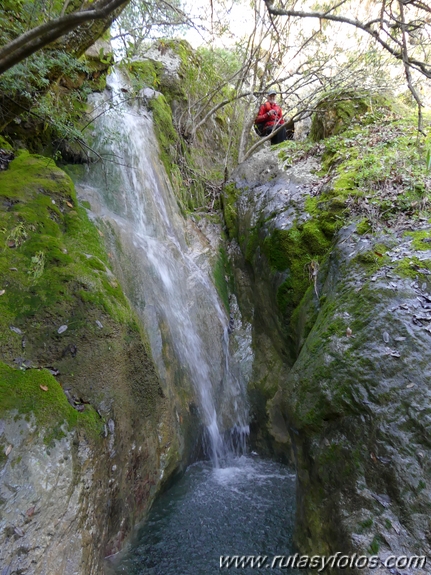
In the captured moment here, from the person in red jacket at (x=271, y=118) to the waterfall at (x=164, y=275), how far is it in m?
3.95

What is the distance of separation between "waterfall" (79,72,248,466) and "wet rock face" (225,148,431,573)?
1901 mm

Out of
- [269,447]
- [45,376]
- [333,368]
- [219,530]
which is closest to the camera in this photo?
[45,376]

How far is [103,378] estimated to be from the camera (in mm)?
3482

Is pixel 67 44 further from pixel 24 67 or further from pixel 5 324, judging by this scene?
pixel 5 324

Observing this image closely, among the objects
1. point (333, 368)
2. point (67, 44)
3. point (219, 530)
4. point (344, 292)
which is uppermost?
point (67, 44)

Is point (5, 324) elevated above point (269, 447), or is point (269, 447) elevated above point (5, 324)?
point (5, 324)

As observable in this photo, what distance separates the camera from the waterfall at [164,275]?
5.34 meters

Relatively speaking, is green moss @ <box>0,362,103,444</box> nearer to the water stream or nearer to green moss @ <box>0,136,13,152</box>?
the water stream

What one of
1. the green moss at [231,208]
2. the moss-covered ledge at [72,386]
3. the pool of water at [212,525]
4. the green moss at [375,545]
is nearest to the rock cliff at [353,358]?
the green moss at [375,545]

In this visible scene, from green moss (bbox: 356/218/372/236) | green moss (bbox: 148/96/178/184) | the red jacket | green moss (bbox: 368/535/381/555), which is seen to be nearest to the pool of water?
green moss (bbox: 368/535/381/555)

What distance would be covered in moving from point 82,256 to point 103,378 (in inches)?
59.4

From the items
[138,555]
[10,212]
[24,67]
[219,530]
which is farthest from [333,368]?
[24,67]

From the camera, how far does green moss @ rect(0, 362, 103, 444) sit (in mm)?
2766

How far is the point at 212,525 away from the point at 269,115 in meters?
9.87
